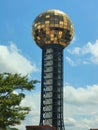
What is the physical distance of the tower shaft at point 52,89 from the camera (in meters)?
143

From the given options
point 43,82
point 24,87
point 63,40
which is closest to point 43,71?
point 43,82

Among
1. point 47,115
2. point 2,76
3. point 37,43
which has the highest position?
point 37,43

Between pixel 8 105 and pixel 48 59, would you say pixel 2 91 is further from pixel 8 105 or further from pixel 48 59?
pixel 48 59

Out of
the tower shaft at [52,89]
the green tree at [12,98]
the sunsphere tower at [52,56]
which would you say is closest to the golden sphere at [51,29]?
the sunsphere tower at [52,56]

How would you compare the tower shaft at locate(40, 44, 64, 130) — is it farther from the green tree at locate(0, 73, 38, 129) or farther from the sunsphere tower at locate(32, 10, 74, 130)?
the green tree at locate(0, 73, 38, 129)

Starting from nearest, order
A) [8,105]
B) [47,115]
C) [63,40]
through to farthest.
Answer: [8,105]
[47,115]
[63,40]

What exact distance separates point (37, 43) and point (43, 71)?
1310 centimetres

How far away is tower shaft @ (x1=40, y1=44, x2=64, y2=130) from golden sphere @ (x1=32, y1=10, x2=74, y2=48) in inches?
207

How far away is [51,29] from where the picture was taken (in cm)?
15362

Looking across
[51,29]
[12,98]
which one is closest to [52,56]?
[51,29]

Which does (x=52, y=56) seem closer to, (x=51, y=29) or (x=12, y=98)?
(x=51, y=29)

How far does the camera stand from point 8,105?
1944 inches

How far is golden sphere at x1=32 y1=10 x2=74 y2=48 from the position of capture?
153250 mm

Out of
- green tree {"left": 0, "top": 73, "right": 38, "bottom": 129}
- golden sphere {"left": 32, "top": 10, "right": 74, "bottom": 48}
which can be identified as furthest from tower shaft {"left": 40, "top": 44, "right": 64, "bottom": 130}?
green tree {"left": 0, "top": 73, "right": 38, "bottom": 129}
